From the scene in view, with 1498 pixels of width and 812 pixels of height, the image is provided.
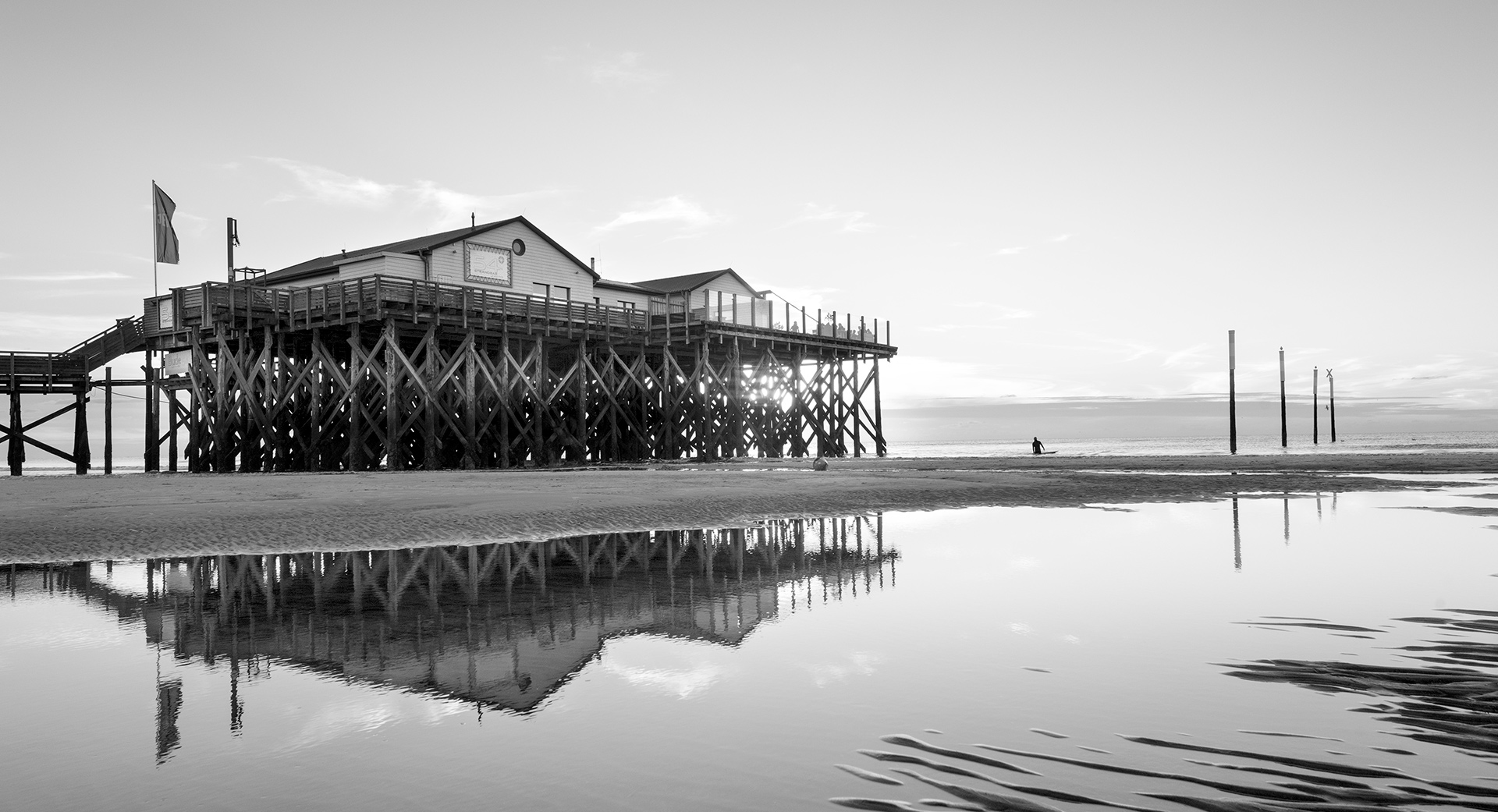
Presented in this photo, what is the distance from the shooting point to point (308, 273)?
3634 cm

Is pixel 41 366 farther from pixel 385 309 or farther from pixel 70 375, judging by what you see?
pixel 385 309

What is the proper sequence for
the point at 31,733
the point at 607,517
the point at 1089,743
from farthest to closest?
1. the point at 607,517
2. the point at 31,733
3. the point at 1089,743

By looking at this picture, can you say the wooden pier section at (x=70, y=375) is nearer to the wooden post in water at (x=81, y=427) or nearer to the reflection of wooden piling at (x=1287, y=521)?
the wooden post in water at (x=81, y=427)

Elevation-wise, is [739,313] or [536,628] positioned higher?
[739,313]

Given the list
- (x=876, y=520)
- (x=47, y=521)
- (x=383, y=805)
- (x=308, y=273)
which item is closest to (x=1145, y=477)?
(x=876, y=520)

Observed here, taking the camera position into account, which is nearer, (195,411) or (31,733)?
(31,733)

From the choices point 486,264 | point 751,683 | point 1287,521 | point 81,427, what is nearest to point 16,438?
point 81,427

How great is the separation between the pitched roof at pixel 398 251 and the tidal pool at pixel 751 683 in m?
26.9

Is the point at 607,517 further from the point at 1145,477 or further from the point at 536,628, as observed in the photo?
the point at 1145,477

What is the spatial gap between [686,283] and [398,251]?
48.3 ft

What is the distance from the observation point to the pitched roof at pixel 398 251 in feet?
117

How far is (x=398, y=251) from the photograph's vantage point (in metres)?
36.0

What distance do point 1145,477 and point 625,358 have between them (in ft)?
80.4

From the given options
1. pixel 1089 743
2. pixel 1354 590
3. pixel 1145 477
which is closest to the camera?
pixel 1089 743
